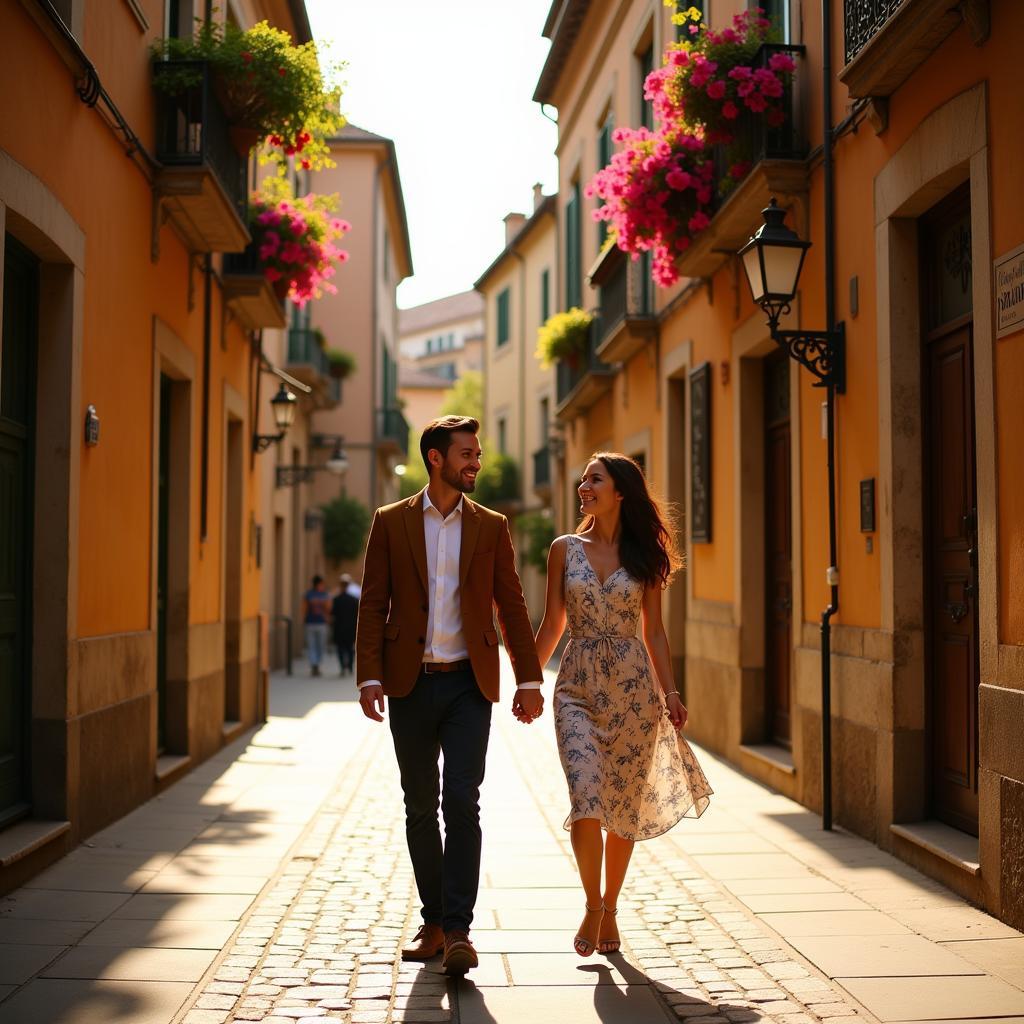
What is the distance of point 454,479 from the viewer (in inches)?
206

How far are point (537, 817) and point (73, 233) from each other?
4371 millimetres

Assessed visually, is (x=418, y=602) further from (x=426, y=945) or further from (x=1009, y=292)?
(x=1009, y=292)

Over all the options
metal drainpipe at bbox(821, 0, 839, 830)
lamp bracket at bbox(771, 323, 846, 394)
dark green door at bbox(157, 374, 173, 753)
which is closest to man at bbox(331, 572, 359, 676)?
dark green door at bbox(157, 374, 173, 753)

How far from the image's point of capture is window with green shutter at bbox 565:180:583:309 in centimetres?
2112

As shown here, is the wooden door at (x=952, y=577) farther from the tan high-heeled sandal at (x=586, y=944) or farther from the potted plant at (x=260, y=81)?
the potted plant at (x=260, y=81)

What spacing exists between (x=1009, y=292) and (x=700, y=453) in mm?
6639

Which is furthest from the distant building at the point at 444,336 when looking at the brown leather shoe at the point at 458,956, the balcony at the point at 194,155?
the brown leather shoe at the point at 458,956

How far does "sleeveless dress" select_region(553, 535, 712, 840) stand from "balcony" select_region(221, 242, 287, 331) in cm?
758

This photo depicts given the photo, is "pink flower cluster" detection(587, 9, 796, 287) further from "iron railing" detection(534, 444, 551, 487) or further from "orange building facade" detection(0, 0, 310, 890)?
"iron railing" detection(534, 444, 551, 487)

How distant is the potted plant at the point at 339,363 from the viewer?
2752 cm

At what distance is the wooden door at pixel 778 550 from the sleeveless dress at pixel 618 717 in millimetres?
4810

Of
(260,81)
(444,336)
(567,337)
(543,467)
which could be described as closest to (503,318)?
(543,467)

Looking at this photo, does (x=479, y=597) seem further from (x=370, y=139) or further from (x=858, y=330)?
(x=370, y=139)

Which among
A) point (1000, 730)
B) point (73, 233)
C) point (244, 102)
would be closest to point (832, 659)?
point (1000, 730)
